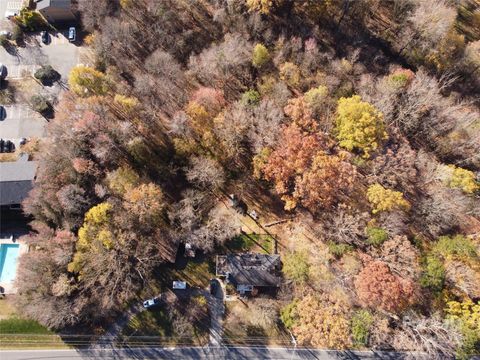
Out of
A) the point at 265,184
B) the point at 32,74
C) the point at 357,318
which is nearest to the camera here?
the point at 357,318

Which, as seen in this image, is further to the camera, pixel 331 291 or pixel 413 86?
pixel 413 86

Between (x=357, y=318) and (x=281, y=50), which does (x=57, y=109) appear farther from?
(x=357, y=318)

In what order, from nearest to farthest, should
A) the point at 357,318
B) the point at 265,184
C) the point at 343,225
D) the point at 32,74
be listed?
the point at 357,318 < the point at 343,225 < the point at 265,184 < the point at 32,74

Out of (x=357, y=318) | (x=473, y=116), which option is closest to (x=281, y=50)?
(x=473, y=116)

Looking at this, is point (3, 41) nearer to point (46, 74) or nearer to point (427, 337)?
point (46, 74)

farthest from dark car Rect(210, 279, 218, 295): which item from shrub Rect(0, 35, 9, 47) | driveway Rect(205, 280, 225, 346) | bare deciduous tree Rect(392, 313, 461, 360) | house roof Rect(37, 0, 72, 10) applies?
shrub Rect(0, 35, 9, 47)

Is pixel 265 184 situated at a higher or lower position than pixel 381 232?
lower

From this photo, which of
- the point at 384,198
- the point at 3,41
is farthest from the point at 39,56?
the point at 384,198
